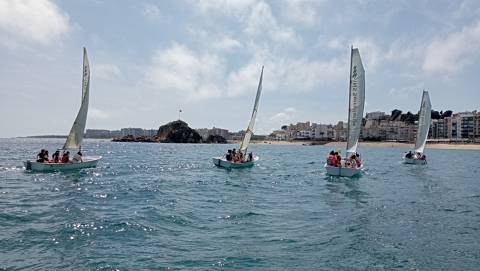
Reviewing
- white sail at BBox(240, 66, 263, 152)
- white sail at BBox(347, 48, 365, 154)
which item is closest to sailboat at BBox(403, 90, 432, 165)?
A: white sail at BBox(240, 66, 263, 152)

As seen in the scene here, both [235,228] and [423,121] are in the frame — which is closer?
[235,228]

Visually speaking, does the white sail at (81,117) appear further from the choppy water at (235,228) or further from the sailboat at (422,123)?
the sailboat at (422,123)

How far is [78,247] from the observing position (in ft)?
44.7

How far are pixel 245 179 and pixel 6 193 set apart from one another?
59.8ft

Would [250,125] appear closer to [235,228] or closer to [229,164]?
[229,164]

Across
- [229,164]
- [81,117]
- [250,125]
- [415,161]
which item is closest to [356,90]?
[229,164]

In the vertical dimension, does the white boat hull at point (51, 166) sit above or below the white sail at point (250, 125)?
below

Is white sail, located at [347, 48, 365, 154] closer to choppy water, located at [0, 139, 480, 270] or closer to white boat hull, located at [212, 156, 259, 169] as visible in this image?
choppy water, located at [0, 139, 480, 270]

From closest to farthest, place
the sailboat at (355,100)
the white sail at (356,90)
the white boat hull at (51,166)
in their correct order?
the sailboat at (355,100) → the white sail at (356,90) → the white boat hull at (51,166)

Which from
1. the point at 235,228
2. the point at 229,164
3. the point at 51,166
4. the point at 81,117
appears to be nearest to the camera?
the point at 235,228

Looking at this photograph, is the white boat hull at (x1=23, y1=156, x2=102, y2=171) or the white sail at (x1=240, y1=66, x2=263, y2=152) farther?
the white sail at (x1=240, y1=66, x2=263, y2=152)

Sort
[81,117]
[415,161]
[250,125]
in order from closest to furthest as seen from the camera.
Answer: [81,117]
[250,125]
[415,161]

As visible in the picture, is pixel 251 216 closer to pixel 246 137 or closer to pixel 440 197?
pixel 440 197

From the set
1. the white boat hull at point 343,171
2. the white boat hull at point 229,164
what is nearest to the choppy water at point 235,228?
the white boat hull at point 343,171
